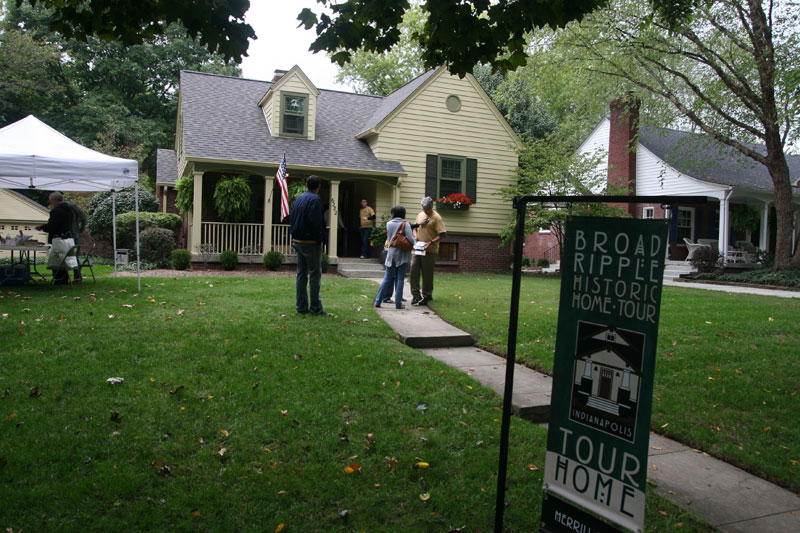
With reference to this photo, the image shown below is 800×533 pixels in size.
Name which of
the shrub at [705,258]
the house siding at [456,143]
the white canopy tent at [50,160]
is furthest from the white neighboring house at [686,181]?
the white canopy tent at [50,160]

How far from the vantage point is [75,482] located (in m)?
3.26

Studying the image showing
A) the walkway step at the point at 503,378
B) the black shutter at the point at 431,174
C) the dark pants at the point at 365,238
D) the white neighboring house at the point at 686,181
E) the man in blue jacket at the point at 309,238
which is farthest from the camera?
the white neighboring house at the point at 686,181

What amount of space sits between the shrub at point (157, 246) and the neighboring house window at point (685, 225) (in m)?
19.9

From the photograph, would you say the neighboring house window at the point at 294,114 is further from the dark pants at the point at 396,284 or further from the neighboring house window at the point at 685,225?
the neighboring house window at the point at 685,225

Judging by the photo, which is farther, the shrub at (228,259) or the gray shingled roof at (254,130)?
the gray shingled roof at (254,130)

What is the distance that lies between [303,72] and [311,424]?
15789 mm

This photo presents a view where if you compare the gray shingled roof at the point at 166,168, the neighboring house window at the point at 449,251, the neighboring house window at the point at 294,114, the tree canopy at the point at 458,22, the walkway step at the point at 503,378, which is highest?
the neighboring house window at the point at 294,114

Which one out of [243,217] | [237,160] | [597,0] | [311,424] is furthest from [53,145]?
[597,0]

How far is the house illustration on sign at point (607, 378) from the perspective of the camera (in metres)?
2.37

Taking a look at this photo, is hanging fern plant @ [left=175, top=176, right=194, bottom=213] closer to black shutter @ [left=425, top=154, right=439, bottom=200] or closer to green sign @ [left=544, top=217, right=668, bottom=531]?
black shutter @ [left=425, top=154, right=439, bottom=200]

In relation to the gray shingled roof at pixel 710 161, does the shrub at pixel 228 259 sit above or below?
below

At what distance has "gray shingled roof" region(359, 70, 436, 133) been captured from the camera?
18703 mm

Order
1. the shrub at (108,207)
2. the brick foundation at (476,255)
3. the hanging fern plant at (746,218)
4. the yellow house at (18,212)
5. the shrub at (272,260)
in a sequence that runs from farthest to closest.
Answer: the yellow house at (18,212)
the hanging fern plant at (746,218)
the shrub at (108,207)
the brick foundation at (476,255)
the shrub at (272,260)

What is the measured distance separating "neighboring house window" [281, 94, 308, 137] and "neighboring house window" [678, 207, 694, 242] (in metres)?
16.1
